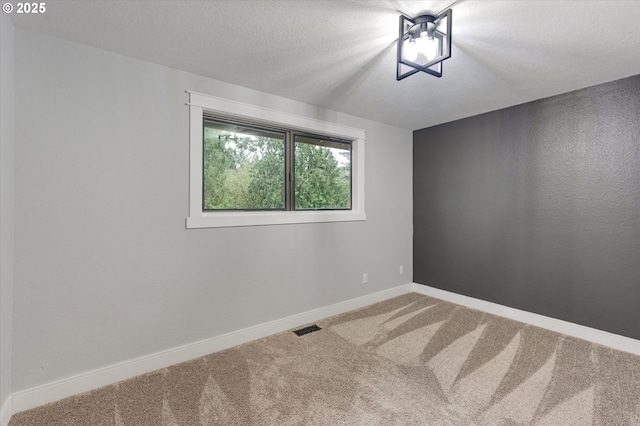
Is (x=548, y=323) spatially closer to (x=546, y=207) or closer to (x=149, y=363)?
(x=546, y=207)

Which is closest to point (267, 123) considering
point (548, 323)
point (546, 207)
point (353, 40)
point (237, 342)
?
point (353, 40)

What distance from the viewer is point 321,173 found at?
361cm

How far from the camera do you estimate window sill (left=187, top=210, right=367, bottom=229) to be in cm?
257

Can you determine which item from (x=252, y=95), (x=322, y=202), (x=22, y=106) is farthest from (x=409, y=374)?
(x=22, y=106)

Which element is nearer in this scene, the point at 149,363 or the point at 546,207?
the point at 149,363

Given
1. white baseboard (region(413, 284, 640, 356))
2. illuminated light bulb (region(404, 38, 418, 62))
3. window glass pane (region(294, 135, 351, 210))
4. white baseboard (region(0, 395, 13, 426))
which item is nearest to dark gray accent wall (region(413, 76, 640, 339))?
white baseboard (region(413, 284, 640, 356))

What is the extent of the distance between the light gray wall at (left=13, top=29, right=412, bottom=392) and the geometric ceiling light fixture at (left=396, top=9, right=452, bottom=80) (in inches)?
62.6

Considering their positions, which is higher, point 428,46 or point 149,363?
point 428,46

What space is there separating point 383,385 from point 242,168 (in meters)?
2.27

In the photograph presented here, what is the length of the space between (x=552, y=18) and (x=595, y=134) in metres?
1.67

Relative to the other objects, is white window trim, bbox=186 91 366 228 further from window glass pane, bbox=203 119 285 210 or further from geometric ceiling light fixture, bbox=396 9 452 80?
geometric ceiling light fixture, bbox=396 9 452 80

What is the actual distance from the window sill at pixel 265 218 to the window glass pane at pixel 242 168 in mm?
137

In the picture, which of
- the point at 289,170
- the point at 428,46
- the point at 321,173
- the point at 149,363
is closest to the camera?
the point at 428,46

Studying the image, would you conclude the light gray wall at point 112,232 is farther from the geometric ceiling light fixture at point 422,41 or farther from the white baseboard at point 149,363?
the geometric ceiling light fixture at point 422,41
